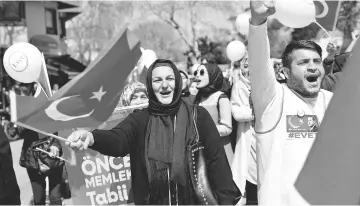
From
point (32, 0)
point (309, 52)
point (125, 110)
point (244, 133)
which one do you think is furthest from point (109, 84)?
point (32, 0)

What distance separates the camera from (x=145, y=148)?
3.69 meters

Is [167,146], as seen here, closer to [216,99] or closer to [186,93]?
[216,99]

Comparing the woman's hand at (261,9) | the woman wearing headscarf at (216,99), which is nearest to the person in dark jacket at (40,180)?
the woman wearing headscarf at (216,99)

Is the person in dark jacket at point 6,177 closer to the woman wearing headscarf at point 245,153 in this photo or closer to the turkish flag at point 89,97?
the turkish flag at point 89,97

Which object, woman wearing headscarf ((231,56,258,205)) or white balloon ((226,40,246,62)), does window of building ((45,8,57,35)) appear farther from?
woman wearing headscarf ((231,56,258,205))

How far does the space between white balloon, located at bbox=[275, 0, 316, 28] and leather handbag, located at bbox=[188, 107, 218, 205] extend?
7.25 ft

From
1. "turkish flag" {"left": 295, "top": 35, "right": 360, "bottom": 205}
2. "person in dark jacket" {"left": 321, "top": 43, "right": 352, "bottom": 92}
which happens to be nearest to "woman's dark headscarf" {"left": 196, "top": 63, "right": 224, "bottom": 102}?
"person in dark jacket" {"left": 321, "top": 43, "right": 352, "bottom": 92}

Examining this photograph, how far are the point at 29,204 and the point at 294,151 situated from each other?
4913 millimetres

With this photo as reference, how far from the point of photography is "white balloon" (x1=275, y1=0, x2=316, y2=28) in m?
5.40

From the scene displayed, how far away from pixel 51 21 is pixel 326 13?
75.5 ft

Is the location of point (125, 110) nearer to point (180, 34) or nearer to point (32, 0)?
point (32, 0)

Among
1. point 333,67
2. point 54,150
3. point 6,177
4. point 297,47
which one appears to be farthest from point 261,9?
point 54,150

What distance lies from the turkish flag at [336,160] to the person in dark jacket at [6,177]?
2.58 meters

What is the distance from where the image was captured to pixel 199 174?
144 inches
